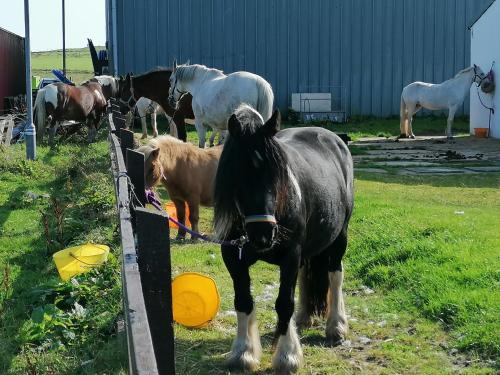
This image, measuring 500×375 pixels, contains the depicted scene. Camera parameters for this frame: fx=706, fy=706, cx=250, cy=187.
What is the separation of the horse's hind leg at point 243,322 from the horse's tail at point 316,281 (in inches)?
31.9

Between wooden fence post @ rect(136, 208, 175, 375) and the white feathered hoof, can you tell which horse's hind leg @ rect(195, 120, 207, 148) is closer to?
the white feathered hoof

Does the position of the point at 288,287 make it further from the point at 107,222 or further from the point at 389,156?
the point at 389,156

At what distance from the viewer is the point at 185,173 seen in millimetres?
7797

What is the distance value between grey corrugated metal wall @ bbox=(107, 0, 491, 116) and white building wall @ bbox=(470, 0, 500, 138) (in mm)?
3966

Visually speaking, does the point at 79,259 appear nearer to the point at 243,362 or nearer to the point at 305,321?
the point at 305,321

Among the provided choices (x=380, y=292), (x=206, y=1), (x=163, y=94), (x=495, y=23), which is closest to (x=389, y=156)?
(x=163, y=94)

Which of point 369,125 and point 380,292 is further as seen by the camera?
point 369,125

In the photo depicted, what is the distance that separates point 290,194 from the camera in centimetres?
404

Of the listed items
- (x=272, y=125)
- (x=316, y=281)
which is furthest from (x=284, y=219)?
(x=316, y=281)

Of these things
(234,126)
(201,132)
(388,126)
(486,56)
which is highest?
(486,56)

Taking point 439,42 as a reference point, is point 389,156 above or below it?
below

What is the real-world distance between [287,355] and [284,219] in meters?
0.83

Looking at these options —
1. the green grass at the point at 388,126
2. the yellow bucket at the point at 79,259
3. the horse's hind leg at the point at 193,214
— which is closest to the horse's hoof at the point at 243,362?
the yellow bucket at the point at 79,259

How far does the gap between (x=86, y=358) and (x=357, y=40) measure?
24286 millimetres
